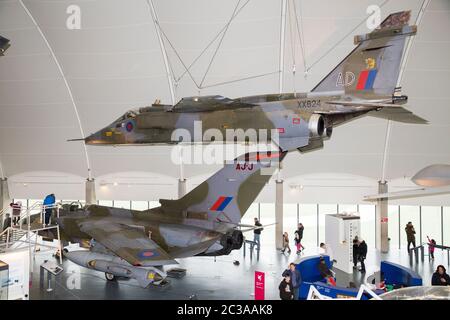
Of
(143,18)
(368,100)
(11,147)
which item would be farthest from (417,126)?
(11,147)

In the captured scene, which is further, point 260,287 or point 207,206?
point 207,206

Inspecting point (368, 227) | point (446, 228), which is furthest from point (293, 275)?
point (446, 228)

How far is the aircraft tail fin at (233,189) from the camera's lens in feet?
34.8

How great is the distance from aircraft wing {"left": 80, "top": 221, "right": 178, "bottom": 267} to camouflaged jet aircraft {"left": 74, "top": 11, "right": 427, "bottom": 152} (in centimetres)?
283

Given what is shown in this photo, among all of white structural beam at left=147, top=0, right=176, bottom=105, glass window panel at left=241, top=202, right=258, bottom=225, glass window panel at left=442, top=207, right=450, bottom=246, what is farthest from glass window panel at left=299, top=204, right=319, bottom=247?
white structural beam at left=147, top=0, right=176, bottom=105

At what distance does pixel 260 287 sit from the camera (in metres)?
9.01

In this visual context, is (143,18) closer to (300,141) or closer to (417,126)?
(300,141)

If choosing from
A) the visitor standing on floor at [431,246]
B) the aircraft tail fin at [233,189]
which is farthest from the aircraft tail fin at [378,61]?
the visitor standing on floor at [431,246]

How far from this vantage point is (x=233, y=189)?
35.9ft

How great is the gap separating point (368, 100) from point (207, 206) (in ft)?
16.5

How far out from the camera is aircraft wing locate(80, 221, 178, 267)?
9.19 meters

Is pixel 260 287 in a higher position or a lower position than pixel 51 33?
lower

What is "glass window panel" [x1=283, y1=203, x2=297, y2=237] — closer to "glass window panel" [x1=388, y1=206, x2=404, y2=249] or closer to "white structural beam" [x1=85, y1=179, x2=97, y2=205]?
"glass window panel" [x1=388, y1=206, x2=404, y2=249]

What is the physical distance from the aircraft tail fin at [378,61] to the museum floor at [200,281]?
18.3 feet
